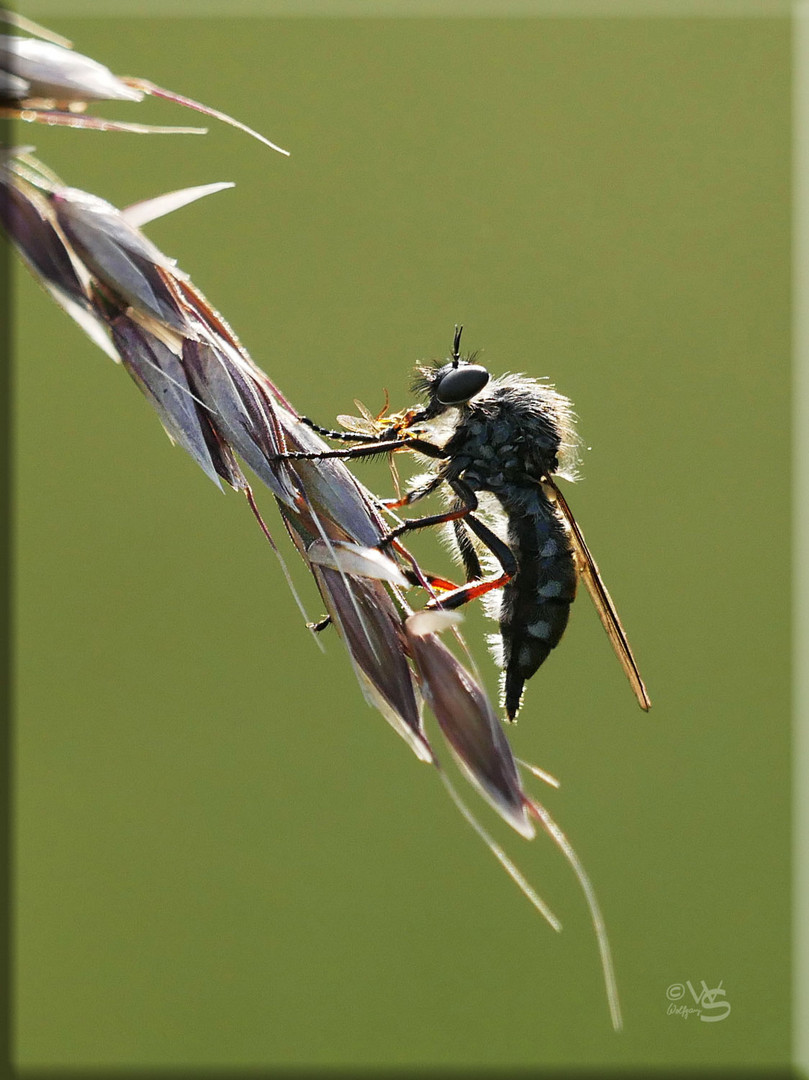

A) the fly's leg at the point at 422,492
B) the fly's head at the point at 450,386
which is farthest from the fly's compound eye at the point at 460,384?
the fly's leg at the point at 422,492

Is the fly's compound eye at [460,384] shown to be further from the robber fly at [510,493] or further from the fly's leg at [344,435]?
the fly's leg at [344,435]

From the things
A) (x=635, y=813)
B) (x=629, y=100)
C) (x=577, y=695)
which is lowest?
(x=635, y=813)

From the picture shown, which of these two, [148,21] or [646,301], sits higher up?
[148,21]

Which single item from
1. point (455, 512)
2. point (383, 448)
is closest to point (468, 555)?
point (455, 512)

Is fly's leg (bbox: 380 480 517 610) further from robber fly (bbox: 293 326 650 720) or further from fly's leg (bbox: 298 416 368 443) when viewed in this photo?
fly's leg (bbox: 298 416 368 443)

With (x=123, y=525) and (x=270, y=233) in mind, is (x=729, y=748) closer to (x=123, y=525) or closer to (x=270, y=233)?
(x=123, y=525)

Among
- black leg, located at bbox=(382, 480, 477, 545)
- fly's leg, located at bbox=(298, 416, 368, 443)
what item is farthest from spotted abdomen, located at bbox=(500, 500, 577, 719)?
fly's leg, located at bbox=(298, 416, 368, 443)

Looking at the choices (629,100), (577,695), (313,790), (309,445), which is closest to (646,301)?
(629,100)
